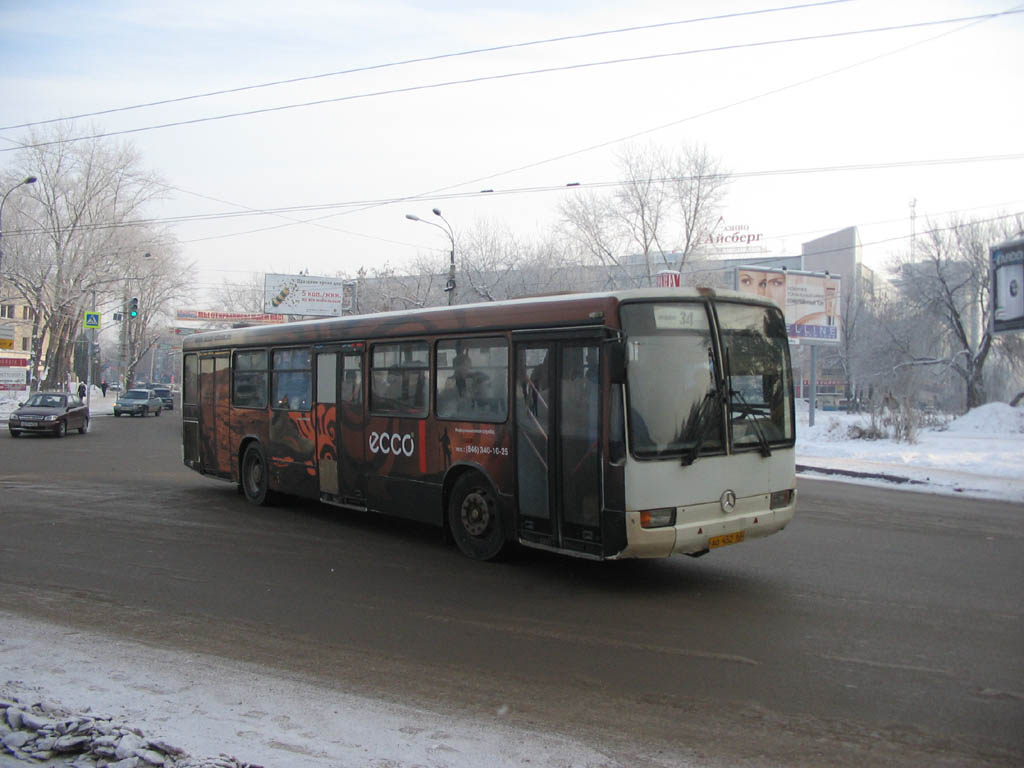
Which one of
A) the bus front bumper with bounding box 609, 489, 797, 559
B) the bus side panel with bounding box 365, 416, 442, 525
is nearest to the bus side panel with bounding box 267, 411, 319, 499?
the bus side panel with bounding box 365, 416, 442, 525

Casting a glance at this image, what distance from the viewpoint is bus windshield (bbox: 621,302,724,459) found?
277 inches

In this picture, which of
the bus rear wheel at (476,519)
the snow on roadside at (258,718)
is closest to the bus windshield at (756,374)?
the bus rear wheel at (476,519)

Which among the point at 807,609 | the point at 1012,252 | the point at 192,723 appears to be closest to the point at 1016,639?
the point at 807,609

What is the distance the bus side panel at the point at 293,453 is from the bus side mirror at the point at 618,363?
5551 mm

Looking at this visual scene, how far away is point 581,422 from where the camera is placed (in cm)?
739

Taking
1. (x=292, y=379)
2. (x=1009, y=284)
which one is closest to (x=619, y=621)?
(x=292, y=379)

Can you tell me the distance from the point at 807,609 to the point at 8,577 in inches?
293

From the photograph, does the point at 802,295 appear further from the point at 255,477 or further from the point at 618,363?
the point at 618,363

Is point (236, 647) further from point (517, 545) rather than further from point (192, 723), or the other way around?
point (517, 545)

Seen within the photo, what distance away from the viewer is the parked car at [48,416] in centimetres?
2756

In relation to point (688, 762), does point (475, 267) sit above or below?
above

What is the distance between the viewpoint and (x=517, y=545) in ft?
29.7

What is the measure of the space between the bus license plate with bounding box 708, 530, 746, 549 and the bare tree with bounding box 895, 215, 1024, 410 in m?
39.1

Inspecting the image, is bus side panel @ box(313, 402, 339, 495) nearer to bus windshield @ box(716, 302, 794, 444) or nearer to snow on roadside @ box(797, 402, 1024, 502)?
bus windshield @ box(716, 302, 794, 444)
